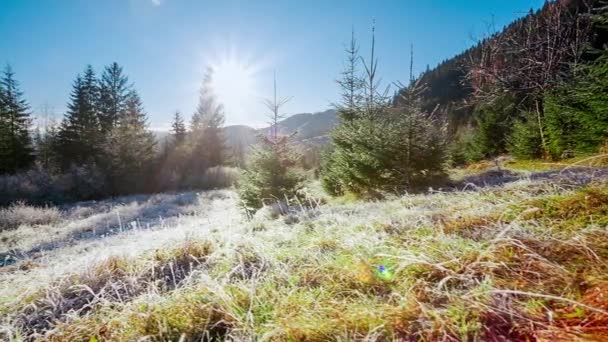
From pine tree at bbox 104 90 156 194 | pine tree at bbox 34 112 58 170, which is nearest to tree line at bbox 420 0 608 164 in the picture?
pine tree at bbox 104 90 156 194

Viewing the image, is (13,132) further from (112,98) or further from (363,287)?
(363,287)

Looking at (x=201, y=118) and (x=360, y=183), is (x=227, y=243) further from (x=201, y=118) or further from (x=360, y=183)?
(x=201, y=118)

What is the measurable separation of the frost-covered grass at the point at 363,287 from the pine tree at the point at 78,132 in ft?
109

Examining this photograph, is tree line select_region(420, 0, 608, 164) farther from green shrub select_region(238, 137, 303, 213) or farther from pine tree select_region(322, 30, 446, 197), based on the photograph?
green shrub select_region(238, 137, 303, 213)

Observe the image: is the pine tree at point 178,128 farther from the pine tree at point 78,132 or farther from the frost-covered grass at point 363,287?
the frost-covered grass at point 363,287

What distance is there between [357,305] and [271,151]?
8.62m

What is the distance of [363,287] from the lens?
4.53 feet

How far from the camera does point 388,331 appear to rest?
1.03m

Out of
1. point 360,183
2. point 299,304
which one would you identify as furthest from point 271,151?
point 299,304

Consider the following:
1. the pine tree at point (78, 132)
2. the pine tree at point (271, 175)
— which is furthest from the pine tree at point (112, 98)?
the pine tree at point (271, 175)

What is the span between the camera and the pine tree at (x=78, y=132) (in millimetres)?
30500

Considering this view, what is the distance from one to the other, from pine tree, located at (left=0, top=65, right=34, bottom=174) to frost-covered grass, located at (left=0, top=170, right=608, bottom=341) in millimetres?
34766

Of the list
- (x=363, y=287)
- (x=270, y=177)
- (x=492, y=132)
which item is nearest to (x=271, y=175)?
(x=270, y=177)

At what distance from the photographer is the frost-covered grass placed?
1.02 metres
